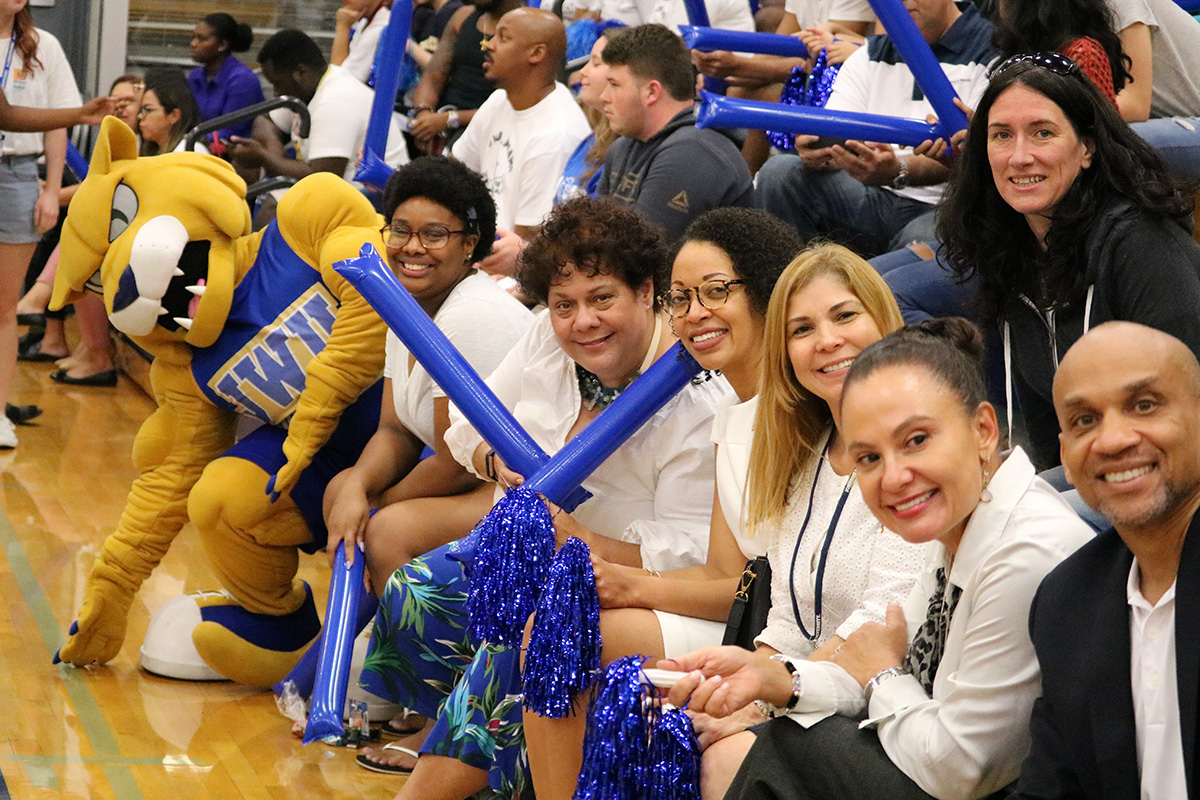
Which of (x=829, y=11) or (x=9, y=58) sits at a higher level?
(x=829, y=11)

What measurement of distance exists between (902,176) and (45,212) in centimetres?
346

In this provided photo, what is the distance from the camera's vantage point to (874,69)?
11.1ft

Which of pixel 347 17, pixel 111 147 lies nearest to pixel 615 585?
pixel 111 147

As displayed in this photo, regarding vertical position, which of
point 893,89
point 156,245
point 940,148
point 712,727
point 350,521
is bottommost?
point 350,521

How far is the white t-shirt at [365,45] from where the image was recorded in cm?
625

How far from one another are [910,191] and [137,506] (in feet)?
6.51

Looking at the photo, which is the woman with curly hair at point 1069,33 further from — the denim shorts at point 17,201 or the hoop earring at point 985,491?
the denim shorts at point 17,201

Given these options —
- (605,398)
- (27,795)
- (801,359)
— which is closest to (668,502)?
(605,398)

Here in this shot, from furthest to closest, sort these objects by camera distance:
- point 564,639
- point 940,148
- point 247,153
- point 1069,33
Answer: point 247,153, point 940,148, point 1069,33, point 564,639

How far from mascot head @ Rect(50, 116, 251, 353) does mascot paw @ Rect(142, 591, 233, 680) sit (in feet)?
2.08

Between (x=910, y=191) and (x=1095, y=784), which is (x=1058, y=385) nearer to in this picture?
(x=1095, y=784)

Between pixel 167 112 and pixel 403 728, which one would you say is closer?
pixel 403 728

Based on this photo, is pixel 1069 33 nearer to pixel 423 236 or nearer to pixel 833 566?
pixel 833 566

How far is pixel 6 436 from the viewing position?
518 centimetres
